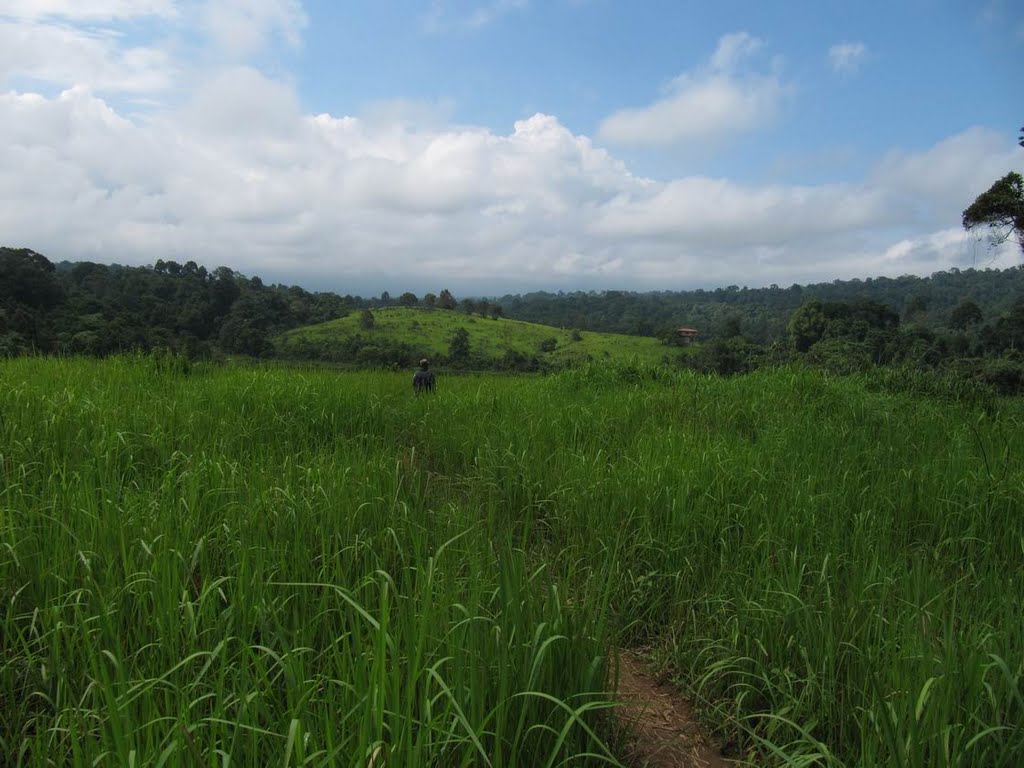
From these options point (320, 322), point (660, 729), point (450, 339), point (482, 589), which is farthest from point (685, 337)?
point (482, 589)

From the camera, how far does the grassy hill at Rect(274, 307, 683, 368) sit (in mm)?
43438

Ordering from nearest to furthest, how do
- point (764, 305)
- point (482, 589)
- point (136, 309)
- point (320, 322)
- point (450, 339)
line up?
point (482, 589) < point (136, 309) < point (320, 322) < point (450, 339) < point (764, 305)

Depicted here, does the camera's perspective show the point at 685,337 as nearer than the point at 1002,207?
No

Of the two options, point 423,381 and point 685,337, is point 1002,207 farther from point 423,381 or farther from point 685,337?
point 685,337

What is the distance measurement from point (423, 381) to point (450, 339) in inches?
1871

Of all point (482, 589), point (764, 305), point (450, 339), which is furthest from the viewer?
point (764, 305)

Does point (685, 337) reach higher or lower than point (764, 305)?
lower

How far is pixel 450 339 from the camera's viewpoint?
55.9m

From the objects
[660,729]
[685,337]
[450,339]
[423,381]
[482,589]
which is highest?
[685,337]

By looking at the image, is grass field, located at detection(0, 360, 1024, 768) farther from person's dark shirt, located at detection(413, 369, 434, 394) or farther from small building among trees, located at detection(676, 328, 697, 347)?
small building among trees, located at detection(676, 328, 697, 347)

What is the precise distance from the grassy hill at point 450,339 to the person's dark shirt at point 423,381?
28.6m

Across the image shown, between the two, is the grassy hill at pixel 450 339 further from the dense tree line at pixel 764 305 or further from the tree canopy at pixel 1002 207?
the tree canopy at pixel 1002 207

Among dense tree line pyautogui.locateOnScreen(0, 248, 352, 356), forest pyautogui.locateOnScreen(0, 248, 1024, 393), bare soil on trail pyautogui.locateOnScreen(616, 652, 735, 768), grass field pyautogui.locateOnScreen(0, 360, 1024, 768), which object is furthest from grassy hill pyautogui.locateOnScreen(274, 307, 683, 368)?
bare soil on trail pyautogui.locateOnScreen(616, 652, 735, 768)

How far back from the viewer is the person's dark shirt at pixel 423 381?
883 centimetres
